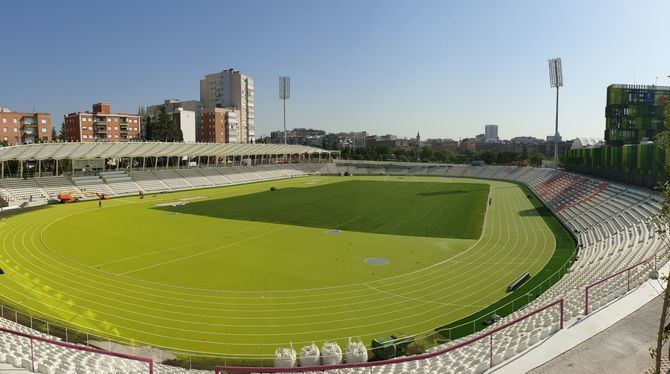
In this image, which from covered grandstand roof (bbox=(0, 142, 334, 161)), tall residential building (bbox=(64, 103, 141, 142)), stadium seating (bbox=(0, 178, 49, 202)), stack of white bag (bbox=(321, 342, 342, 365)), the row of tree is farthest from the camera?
the row of tree

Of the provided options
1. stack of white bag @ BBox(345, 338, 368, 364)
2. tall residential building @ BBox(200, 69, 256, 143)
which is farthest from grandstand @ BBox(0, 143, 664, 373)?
tall residential building @ BBox(200, 69, 256, 143)

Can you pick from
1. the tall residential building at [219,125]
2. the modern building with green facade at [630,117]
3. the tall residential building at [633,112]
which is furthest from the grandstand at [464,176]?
the tall residential building at [219,125]

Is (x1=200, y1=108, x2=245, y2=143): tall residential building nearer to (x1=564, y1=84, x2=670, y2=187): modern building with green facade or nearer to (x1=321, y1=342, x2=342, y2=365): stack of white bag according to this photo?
(x1=564, y1=84, x2=670, y2=187): modern building with green facade

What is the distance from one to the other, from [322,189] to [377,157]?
215 feet

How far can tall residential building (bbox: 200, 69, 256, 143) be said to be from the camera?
143 m

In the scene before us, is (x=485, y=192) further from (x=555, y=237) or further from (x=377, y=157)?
(x=377, y=157)

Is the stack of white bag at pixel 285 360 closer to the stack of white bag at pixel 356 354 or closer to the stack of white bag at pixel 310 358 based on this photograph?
the stack of white bag at pixel 310 358

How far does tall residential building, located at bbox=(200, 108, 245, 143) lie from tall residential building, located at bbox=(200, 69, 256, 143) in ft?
22.2

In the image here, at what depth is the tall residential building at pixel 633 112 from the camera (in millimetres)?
60312

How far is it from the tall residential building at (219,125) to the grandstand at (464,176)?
3177cm

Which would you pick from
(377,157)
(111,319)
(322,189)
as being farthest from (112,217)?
(377,157)

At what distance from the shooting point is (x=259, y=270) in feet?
76.5

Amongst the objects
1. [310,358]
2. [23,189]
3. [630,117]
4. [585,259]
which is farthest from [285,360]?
[630,117]

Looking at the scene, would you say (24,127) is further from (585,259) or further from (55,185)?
(585,259)
